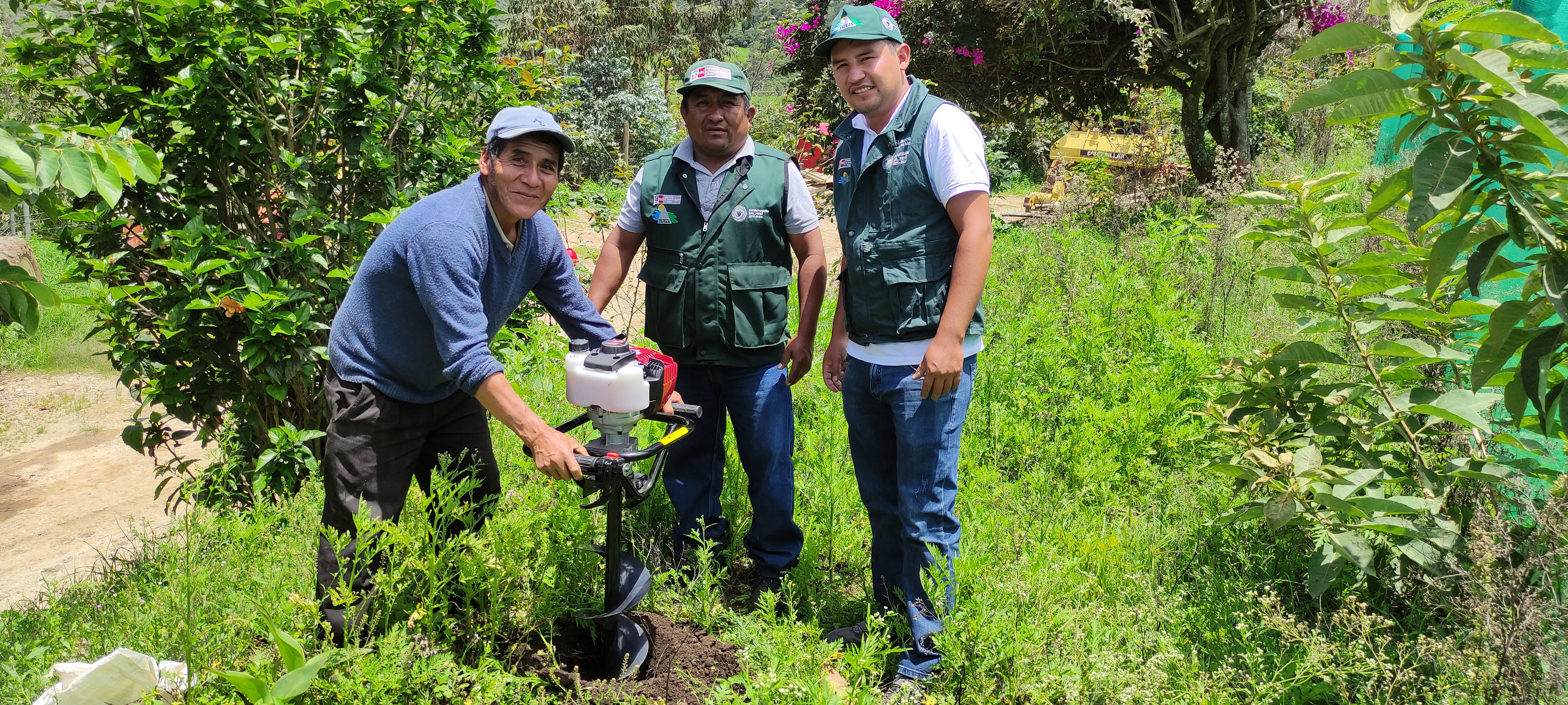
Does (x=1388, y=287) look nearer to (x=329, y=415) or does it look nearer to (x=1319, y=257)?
(x=1319, y=257)

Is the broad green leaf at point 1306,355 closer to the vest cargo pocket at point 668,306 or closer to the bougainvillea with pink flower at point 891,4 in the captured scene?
the vest cargo pocket at point 668,306

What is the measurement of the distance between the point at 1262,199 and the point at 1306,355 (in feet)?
1.62

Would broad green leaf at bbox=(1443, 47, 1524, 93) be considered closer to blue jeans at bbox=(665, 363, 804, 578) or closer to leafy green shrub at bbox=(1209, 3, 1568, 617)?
leafy green shrub at bbox=(1209, 3, 1568, 617)

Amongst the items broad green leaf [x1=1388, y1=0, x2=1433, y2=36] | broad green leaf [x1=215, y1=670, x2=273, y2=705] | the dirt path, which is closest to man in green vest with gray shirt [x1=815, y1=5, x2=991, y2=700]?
broad green leaf [x1=1388, y1=0, x2=1433, y2=36]

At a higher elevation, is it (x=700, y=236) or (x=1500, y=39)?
(x=1500, y=39)

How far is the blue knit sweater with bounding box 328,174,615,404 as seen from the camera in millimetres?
2424

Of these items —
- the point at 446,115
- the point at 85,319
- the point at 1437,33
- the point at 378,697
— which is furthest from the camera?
the point at 85,319

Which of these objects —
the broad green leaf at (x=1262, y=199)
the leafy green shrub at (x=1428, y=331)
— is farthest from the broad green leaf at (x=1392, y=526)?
the broad green leaf at (x=1262, y=199)

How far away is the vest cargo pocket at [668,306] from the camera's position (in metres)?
3.36

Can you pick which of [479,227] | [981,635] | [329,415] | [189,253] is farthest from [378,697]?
[189,253]

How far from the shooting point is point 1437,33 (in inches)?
75.2

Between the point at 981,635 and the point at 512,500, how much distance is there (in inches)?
65.7

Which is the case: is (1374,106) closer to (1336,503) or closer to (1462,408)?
(1462,408)

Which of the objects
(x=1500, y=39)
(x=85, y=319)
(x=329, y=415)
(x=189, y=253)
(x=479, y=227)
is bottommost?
(x=85, y=319)
